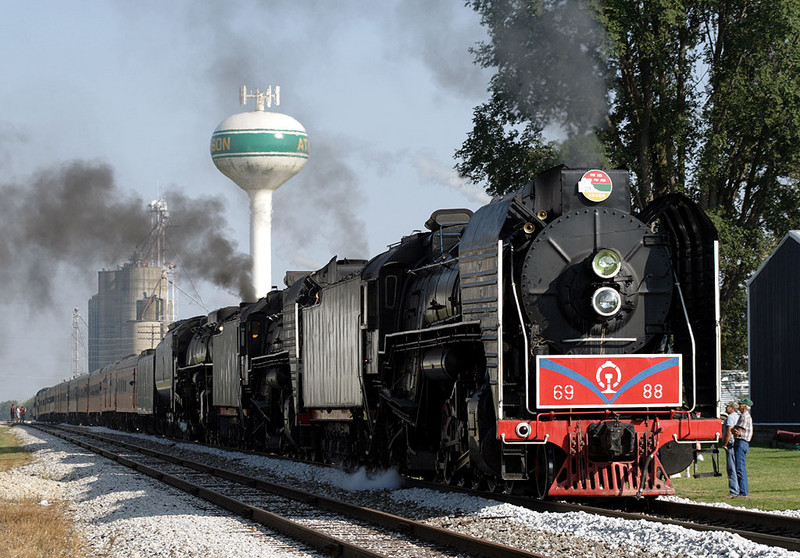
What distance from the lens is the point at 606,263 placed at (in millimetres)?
13594

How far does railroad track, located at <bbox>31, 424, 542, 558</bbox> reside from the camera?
36.9 feet

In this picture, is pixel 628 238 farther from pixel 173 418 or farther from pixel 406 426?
pixel 173 418

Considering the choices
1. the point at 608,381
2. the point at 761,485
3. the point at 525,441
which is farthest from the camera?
the point at 761,485

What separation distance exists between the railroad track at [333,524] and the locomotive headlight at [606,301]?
3278 mm

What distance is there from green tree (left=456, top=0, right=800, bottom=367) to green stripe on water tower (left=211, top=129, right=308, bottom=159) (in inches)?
2896

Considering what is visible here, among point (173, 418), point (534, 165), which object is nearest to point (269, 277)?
→ point (173, 418)

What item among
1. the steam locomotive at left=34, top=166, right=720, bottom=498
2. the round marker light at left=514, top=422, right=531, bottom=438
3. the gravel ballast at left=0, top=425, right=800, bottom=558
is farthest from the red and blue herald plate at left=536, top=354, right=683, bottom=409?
the gravel ballast at left=0, top=425, right=800, bottom=558

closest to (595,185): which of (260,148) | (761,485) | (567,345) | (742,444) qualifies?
(567,345)

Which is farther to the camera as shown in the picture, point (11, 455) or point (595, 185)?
point (11, 455)

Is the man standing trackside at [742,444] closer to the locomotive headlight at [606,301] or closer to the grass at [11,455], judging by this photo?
the locomotive headlight at [606,301]

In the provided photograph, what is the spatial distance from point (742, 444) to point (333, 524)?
20.6 feet

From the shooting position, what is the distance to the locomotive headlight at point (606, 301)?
13438 mm

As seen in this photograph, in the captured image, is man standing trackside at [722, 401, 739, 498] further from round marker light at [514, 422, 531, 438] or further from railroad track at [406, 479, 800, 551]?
round marker light at [514, 422, 531, 438]

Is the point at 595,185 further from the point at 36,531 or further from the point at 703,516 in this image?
the point at 36,531
